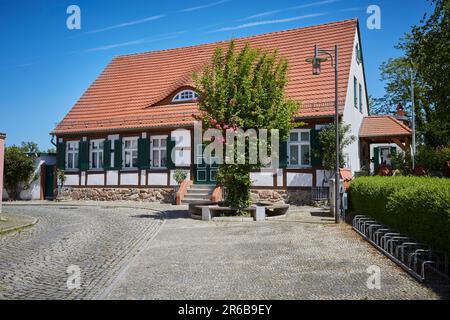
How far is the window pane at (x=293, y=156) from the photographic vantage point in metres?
17.1

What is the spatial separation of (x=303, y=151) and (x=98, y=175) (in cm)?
1035

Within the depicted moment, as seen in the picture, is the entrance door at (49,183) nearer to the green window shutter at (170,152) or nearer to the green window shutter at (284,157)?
the green window shutter at (170,152)

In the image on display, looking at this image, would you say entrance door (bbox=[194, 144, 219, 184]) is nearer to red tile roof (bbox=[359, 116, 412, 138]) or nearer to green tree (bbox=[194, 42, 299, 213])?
green tree (bbox=[194, 42, 299, 213])

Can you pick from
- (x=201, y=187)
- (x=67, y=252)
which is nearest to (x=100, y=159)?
(x=201, y=187)

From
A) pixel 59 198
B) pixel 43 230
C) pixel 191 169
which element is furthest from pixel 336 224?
pixel 59 198

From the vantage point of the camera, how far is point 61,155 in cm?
2198

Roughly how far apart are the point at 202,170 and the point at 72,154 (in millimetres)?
7555

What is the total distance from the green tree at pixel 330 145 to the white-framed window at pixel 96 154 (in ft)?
35.5

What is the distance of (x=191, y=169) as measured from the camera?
19.1 m

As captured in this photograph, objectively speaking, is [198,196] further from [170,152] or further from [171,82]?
[171,82]

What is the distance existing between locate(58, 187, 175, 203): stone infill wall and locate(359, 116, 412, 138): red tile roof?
941cm

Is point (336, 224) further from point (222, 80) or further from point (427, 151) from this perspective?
point (427, 151)

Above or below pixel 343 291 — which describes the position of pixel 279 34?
above

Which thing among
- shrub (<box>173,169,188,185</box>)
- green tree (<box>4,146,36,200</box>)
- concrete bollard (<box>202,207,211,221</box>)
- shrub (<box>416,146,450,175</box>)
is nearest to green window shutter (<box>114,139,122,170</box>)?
shrub (<box>173,169,188,185</box>)
